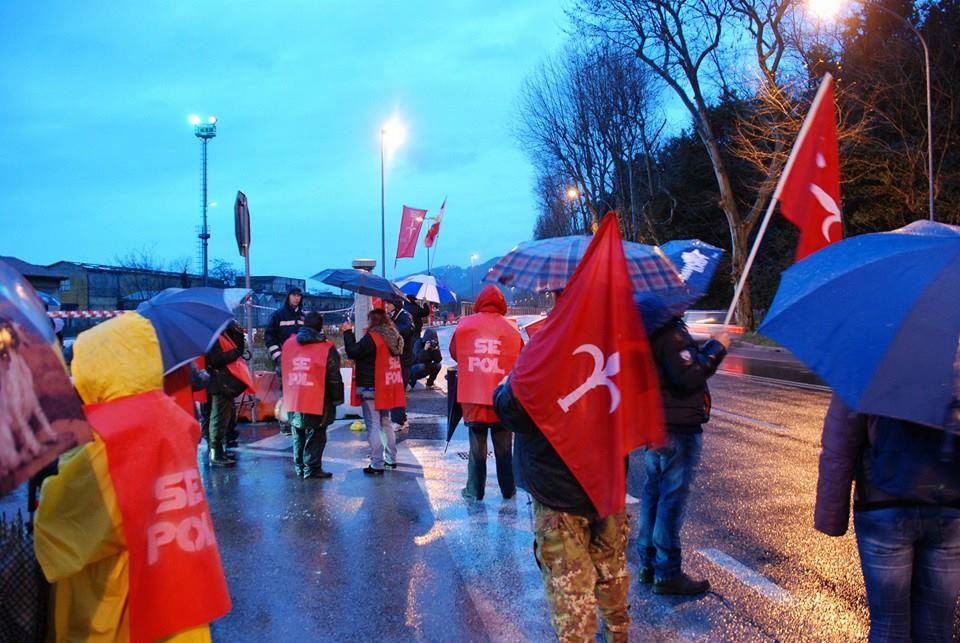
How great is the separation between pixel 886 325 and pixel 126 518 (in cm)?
262

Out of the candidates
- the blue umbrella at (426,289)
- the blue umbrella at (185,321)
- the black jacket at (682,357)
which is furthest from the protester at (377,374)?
the blue umbrella at (426,289)

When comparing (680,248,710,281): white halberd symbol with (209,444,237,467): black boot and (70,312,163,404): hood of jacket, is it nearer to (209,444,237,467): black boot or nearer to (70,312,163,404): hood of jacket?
(70,312,163,404): hood of jacket

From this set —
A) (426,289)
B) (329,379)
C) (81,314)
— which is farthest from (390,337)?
(81,314)

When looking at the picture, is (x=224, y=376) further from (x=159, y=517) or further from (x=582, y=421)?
(x=582, y=421)

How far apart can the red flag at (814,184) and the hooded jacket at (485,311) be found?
9.41 ft

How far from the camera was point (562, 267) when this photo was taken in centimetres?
387

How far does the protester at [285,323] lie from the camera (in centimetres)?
918

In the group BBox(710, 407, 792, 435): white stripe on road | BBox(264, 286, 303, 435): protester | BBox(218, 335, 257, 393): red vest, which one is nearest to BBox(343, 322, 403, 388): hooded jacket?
BBox(218, 335, 257, 393): red vest

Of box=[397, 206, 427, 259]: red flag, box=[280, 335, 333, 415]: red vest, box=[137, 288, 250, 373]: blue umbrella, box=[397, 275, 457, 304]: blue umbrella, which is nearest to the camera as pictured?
box=[137, 288, 250, 373]: blue umbrella

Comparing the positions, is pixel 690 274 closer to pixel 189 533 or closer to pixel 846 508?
pixel 846 508

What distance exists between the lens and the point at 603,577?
9.83 feet

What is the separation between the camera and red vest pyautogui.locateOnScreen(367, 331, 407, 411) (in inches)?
275

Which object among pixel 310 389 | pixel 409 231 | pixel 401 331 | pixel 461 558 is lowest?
pixel 461 558

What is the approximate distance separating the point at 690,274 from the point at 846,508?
5.09 ft
